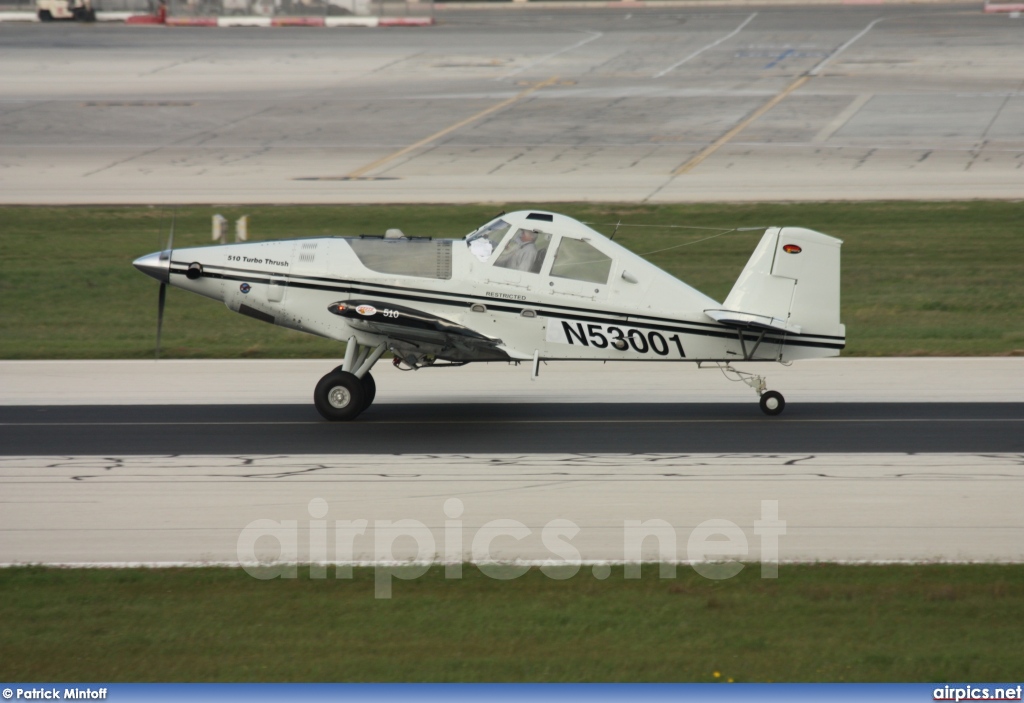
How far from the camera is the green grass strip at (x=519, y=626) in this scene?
783cm

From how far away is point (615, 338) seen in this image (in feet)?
50.0

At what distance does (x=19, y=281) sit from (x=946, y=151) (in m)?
27.6

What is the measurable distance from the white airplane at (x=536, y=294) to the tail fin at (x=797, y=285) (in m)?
0.01

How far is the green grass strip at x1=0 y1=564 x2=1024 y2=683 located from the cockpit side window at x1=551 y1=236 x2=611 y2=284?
6.16 metres

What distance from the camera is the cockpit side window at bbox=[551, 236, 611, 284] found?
15.3 metres

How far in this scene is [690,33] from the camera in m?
65.4

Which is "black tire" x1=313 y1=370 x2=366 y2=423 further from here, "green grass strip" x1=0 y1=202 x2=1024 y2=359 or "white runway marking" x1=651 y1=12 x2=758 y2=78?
"white runway marking" x1=651 y1=12 x2=758 y2=78

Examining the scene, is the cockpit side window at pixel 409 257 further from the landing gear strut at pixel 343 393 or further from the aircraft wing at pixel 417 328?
the landing gear strut at pixel 343 393

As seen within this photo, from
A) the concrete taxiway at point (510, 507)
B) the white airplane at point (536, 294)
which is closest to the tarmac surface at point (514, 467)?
the concrete taxiway at point (510, 507)

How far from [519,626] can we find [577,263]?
748 centimetres

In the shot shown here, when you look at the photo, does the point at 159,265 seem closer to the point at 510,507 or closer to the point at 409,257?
the point at 409,257

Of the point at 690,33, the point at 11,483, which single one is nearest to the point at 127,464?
the point at 11,483

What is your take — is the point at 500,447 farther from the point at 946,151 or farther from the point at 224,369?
the point at 946,151

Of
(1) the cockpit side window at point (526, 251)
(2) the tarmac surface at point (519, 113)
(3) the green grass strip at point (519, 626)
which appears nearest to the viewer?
(3) the green grass strip at point (519, 626)
